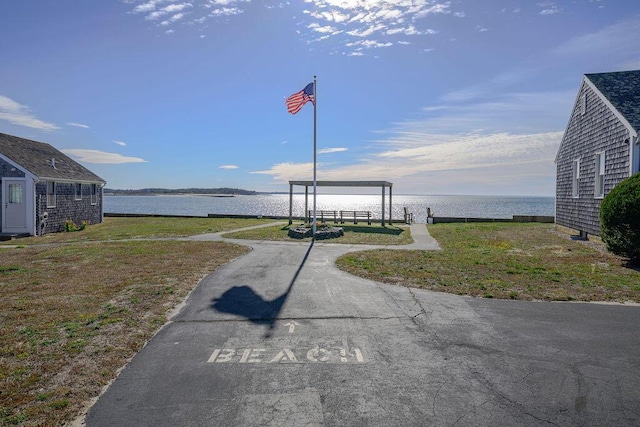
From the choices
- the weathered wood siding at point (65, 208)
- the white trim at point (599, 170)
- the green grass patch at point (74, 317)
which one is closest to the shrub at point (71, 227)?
the weathered wood siding at point (65, 208)

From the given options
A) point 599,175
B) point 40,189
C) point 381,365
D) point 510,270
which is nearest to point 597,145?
point 599,175

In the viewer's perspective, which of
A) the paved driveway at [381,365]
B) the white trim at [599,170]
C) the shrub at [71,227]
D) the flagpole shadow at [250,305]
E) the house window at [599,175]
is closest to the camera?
the paved driveway at [381,365]

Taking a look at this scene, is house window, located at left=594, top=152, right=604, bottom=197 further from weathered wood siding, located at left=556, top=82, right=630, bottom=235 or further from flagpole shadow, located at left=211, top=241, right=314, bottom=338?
flagpole shadow, located at left=211, top=241, right=314, bottom=338

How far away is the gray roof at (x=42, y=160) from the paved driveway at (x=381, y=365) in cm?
2060

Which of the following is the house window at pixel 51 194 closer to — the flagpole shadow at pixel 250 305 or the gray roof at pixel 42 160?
the gray roof at pixel 42 160

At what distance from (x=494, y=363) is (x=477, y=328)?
1.42 meters

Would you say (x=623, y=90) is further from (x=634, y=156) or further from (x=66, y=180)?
(x=66, y=180)

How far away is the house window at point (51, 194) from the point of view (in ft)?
78.1

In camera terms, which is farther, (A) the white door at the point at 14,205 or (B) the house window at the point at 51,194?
(B) the house window at the point at 51,194

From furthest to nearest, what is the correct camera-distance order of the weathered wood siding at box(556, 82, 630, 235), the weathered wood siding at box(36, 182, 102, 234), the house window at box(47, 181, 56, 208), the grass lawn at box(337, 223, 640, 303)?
the house window at box(47, 181, 56, 208)
the weathered wood siding at box(36, 182, 102, 234)
the weathered wood siding at box(556, 82, 630, 235)
the grass lawn at box(337, 223, 640, 303)

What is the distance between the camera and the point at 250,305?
25.6 ft

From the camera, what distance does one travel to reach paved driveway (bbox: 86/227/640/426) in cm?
392

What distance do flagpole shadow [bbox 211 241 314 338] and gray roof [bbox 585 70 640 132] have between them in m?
14.9

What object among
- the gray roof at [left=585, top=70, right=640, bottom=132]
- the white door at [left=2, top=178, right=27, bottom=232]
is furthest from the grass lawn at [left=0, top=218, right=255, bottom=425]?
the gray roof at [left=585, top=70, right=640, bottom=132]
